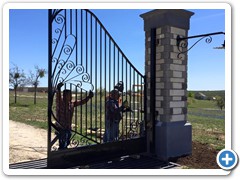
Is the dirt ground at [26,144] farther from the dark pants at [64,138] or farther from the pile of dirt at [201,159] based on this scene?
the pile of dirt at [201,159]

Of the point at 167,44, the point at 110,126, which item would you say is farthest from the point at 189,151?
the point at 167,44

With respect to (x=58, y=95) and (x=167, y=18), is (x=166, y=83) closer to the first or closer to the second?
(x=167, y=18)

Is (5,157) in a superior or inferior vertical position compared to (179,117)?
inferior

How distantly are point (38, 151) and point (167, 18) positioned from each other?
393 cm

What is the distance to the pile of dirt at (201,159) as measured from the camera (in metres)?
4.96

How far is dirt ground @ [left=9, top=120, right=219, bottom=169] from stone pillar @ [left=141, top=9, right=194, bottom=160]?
0.34 m

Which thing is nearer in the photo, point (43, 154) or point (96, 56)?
point (96, 56)

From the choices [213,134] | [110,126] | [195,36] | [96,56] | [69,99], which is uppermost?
[195,36]

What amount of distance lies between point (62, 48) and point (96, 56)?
0.66 m

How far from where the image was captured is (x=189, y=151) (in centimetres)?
569
